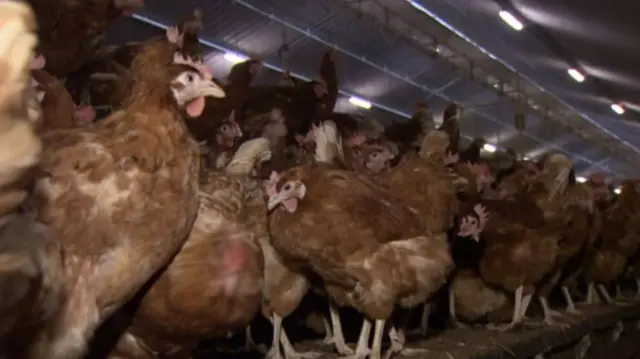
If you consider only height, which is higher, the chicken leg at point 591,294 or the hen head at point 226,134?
the chicken leg at point 591,294

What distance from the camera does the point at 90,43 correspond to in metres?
2.62

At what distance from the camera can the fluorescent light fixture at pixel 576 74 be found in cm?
839

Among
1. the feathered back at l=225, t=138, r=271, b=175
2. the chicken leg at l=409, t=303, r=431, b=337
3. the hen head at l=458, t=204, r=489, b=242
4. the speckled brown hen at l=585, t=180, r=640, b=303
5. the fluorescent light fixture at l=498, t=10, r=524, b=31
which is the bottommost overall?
the chicken leg at l=409, t=303, r=431, b=337

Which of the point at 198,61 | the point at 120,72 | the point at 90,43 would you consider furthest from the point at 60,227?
the point at 120,72

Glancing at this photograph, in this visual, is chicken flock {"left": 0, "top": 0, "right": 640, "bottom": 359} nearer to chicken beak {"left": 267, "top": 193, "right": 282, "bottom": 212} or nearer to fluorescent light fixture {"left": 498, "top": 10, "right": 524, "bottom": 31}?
chicken beak {"left": 267, "top": 193, "right": 282, "bottom": 212}

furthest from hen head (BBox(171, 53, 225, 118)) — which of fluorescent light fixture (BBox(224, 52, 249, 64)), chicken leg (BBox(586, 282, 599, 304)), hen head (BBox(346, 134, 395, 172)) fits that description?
chicken leg (BBox(586, 282, 599, 304))

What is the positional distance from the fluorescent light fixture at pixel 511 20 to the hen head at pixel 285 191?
4.07 metres

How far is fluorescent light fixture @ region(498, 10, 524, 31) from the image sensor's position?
6383 mm

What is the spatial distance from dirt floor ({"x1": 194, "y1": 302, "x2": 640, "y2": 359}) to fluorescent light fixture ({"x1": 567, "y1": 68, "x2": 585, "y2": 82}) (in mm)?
3927

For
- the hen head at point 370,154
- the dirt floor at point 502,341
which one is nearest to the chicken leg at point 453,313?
the dirt floor at point 502,341

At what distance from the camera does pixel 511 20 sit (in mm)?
6531

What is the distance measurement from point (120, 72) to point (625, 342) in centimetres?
439

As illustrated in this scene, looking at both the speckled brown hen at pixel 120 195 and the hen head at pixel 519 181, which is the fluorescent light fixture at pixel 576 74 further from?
the speckled brown hen at pixel 120 195

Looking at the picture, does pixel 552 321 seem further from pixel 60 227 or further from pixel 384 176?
pixel 60 227
